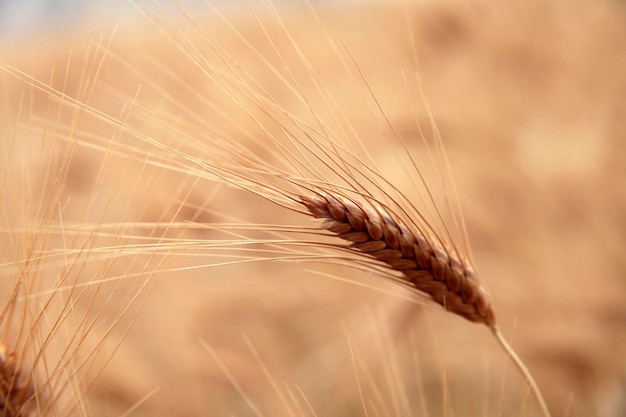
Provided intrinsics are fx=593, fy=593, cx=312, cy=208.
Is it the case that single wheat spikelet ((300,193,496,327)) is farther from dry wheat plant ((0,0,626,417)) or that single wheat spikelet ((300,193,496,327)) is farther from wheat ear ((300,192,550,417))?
dry wheat plant ((0,0,626,417))

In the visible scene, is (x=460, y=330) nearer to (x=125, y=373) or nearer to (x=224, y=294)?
(x=224, y=294)

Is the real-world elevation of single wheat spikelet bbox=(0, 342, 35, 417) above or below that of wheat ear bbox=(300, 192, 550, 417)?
below

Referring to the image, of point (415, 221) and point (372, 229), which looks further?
point (415, 221)

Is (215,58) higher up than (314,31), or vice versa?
(314,31)

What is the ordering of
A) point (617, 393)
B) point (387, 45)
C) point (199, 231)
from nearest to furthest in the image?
1. point (617, 393)
2. point (199, 231)
3. point (387, 45)

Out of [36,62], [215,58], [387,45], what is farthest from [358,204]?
[36,62]

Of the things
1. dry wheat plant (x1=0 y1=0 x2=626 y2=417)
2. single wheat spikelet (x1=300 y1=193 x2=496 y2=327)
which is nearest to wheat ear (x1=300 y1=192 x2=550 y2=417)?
single wheat spikelet (x1=300 y1=193 x2=496 y2=327)

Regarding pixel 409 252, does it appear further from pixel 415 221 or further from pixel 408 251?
pixel 415 221

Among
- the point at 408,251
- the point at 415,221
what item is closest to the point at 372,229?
the point at 408,251
